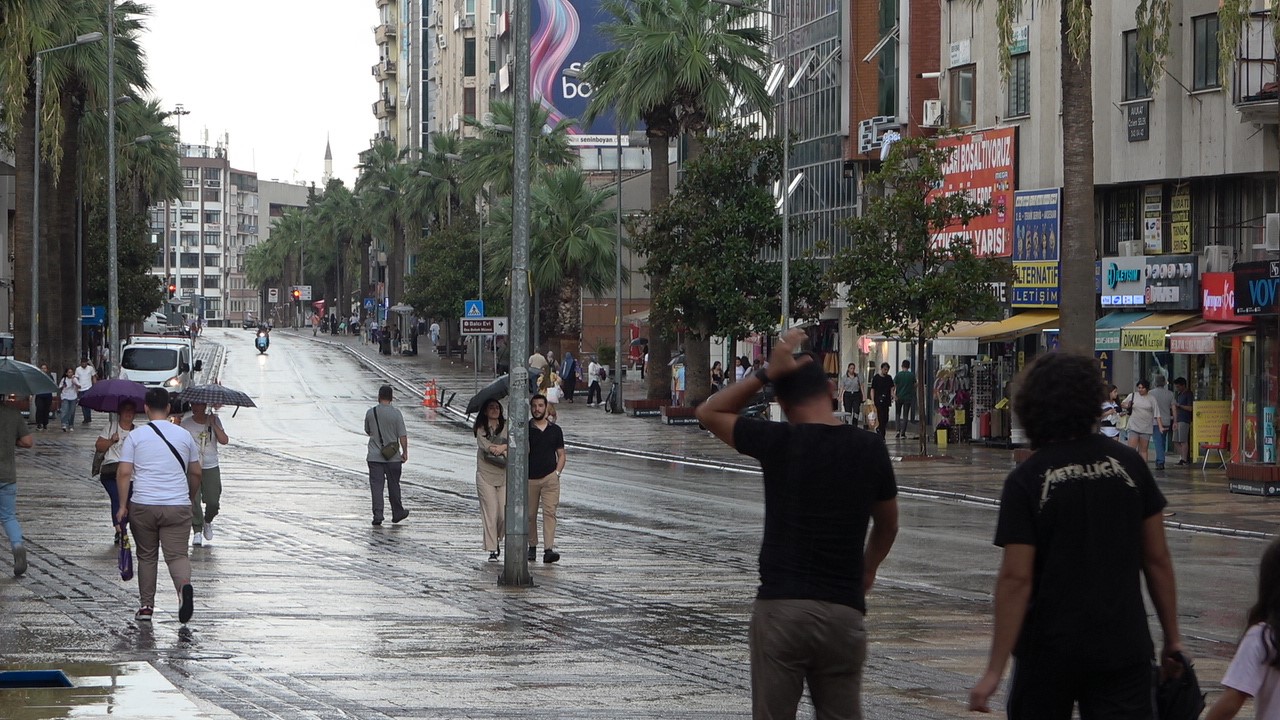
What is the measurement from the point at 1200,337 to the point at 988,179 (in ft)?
34.5

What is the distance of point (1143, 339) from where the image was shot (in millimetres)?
34344

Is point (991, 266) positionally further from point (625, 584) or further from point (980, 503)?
point (625, 584)

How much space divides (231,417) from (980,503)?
3013 centimetres

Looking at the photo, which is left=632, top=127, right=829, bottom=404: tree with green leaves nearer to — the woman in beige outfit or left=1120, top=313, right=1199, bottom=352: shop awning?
left=1120, top=313, right=1199, bottom=352: shop awning

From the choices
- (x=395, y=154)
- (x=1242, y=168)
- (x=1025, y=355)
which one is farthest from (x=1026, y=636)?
(x=395, y=154)

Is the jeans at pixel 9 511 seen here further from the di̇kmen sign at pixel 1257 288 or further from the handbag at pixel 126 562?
the di̇kmen sign at pixel 1257 288

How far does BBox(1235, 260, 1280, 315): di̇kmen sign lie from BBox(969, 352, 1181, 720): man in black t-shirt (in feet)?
84.7

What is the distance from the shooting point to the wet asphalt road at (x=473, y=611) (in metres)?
10.5

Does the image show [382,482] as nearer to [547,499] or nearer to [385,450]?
[385,450]

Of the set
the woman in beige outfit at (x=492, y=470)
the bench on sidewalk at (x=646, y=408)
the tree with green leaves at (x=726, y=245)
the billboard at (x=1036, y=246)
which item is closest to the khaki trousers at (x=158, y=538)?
the woman in beige outfit at (x=492, y=470)

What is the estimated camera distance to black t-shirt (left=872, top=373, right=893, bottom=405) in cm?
4156

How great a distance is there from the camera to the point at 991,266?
118ft

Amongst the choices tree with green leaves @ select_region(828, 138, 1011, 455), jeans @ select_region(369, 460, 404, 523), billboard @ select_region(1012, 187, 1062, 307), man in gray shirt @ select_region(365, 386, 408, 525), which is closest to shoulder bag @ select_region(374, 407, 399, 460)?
man in gray shirt @ select_region(365, 386, 408, 525)

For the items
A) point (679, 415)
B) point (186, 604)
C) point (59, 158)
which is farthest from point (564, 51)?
point (186, 604)
